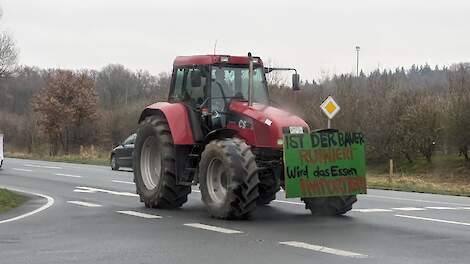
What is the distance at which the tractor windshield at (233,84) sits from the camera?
13.3m

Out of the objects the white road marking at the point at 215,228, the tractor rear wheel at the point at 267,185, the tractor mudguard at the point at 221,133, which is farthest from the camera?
the tractor mudguard at the point at 221,133

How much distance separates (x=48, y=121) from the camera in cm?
5259

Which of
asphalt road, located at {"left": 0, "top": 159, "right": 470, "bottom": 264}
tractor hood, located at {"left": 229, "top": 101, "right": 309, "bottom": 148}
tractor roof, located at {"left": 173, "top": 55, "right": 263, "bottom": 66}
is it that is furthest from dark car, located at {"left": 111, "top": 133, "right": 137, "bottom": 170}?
tractor hood, located at {"left": 229, "top": 101, "right": 309, "bottom": 148}

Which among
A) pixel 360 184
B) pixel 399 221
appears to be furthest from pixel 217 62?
pixel 399 221

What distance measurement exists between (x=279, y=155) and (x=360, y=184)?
1490mm

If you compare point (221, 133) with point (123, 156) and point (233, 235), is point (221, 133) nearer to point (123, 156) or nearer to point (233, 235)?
point (233, 235)

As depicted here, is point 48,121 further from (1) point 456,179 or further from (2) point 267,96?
(2) point 267,96

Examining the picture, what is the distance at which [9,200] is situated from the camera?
15.5 meters

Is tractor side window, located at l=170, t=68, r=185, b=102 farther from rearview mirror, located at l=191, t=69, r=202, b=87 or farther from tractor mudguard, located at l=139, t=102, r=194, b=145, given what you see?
rearview mirror, located at l=191, t=69, r=202, b=87

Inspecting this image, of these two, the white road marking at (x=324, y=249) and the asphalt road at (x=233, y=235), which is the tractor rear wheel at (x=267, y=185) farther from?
the white road marking at (x=324, y=249)

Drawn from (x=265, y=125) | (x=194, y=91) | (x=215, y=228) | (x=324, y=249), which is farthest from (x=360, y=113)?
(x=324, y=249)

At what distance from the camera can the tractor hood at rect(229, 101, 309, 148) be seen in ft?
39.3

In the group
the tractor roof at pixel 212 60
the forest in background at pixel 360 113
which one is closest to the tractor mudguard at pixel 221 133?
the tractor roof at pixel 212 60

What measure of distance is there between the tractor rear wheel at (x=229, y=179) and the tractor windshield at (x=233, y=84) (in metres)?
1.40
